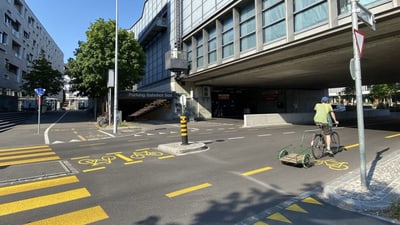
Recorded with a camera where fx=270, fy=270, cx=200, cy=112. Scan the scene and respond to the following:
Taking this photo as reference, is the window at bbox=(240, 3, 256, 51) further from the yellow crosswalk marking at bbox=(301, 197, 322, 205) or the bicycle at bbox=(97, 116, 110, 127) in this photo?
the yellow crosswalk marking at bbox=(301, 197, 322, 205)

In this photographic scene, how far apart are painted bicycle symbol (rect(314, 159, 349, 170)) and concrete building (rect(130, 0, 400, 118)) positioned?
3.93 metres

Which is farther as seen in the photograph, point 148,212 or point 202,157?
point 202,157

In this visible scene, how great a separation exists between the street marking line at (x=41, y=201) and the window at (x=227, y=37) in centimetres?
1900

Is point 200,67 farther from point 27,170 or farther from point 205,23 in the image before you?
point 27,170

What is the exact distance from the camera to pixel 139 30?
49031 mm

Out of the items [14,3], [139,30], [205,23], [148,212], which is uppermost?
[14,3]

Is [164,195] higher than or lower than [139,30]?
lower

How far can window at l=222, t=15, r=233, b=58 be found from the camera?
74.0 ft

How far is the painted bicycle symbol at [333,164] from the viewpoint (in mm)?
7022

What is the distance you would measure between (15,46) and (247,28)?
42344 millimetres

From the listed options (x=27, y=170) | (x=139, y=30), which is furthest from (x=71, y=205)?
(x=139, y=30)

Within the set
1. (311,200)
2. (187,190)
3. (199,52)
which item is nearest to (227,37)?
(199,52)

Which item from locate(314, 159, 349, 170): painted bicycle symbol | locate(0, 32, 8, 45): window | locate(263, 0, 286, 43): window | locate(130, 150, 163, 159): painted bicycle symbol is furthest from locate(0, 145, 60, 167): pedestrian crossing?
locate(0, 32, 8, 45): window

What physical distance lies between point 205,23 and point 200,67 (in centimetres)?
431
